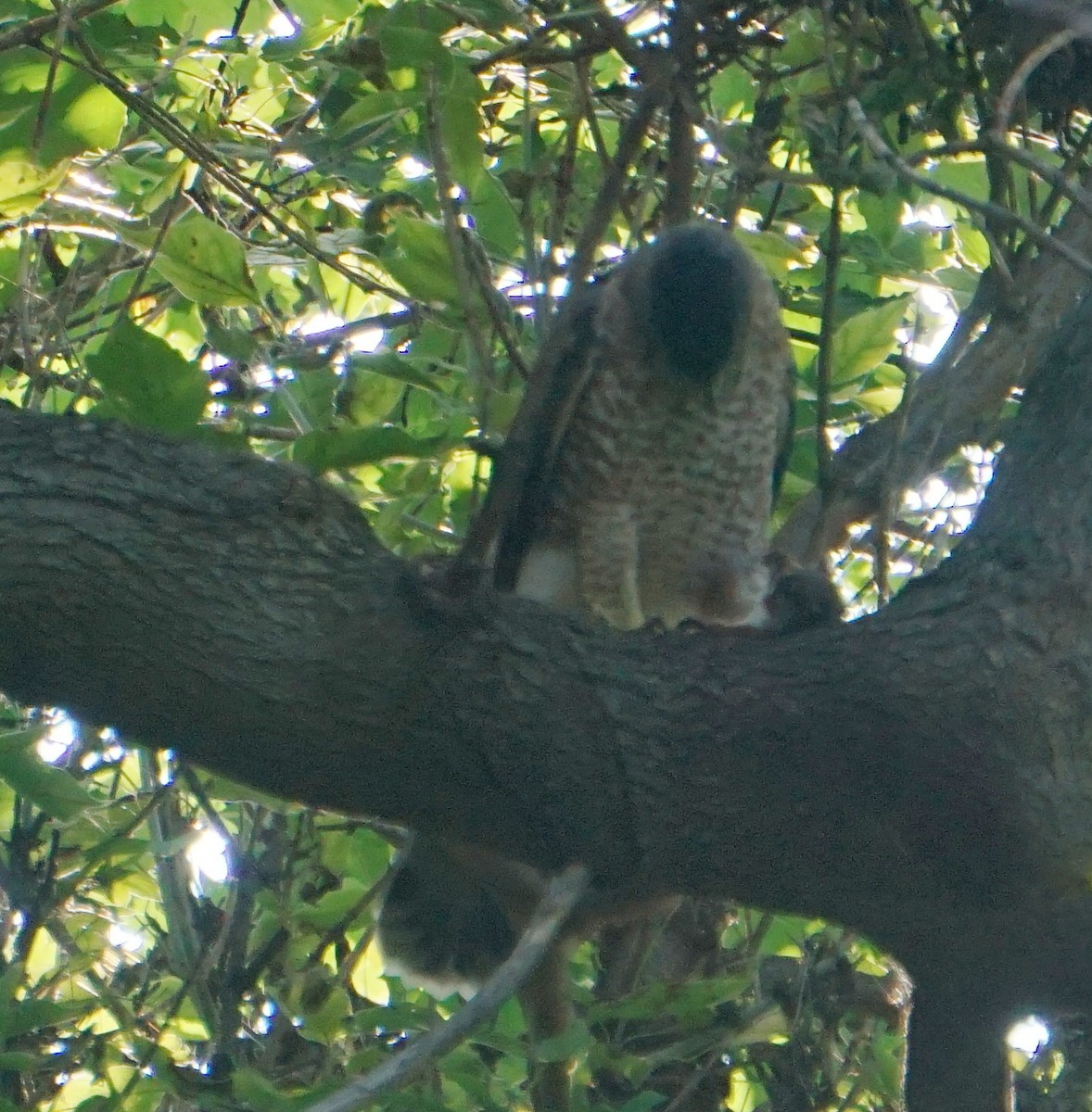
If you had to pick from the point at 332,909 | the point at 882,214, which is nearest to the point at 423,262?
the point at 882,214

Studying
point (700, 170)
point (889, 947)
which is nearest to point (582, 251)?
point (889, 947)

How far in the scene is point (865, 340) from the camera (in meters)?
3.24

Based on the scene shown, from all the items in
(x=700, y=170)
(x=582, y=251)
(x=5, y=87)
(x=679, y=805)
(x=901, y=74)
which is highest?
(x=700, y=170)

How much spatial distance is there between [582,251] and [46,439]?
78 centimetres

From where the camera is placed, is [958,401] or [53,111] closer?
[53,111]

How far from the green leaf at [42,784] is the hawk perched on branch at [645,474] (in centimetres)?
91

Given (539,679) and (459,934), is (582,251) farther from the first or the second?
(459,934)

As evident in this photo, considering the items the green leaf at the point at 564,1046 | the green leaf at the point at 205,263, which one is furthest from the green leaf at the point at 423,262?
the green leaf at the point at 564,1046

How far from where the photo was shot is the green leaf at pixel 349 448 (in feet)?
7.75

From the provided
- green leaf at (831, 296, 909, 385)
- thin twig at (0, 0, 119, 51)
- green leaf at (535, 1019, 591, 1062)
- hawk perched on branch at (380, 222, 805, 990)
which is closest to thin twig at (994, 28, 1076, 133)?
green leaf at (831, 296, 909, 385)

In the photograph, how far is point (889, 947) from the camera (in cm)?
239

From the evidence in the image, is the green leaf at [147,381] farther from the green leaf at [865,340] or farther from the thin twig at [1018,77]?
the green leaf at [865,340]

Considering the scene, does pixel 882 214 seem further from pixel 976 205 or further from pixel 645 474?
pixel 976 205

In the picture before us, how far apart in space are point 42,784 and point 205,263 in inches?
38.0
